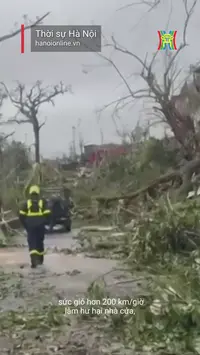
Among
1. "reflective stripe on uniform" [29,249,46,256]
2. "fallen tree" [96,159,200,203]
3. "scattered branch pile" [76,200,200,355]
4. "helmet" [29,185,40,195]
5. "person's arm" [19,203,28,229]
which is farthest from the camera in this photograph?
"fallen tree" [96,159,200,203]

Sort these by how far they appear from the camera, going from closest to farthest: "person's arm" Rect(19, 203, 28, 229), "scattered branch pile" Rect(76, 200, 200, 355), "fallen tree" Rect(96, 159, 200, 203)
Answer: "scattered branch pile" Rect(76, 200, 200, 355) → "person's arm" Rect(19, 203, 28, 229) → "fallen tree" Rect(96, 159, 200, 203)

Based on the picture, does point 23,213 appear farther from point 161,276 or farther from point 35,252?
point 161,276

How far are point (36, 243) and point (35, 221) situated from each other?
0.16 m

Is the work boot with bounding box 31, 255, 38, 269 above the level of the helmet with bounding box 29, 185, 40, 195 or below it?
below

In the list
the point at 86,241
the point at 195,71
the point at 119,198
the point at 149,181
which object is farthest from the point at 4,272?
the point at 195,71

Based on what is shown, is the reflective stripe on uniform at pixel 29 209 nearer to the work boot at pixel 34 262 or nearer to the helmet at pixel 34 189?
the helmet at pixel 34 189

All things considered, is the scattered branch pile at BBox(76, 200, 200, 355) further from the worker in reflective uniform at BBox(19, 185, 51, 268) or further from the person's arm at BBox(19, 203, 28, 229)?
the person's arm at BBox(19, 203, 28, 229)

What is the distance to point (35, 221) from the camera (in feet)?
9.87

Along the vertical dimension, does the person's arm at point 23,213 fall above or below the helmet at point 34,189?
below

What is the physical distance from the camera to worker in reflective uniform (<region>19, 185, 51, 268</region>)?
A: 2920mm

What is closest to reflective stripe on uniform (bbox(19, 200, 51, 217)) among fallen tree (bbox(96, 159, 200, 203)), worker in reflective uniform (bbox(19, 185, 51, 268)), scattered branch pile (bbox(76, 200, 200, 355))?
worker in reflective uniform (bbox(19, 185, 51, 268))

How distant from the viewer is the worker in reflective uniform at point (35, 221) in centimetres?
292

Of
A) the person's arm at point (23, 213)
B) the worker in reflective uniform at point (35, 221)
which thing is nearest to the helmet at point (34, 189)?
the worker in reflective uniform at point (35, 221)

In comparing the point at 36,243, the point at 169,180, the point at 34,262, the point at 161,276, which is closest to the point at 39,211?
the point at 36,243
